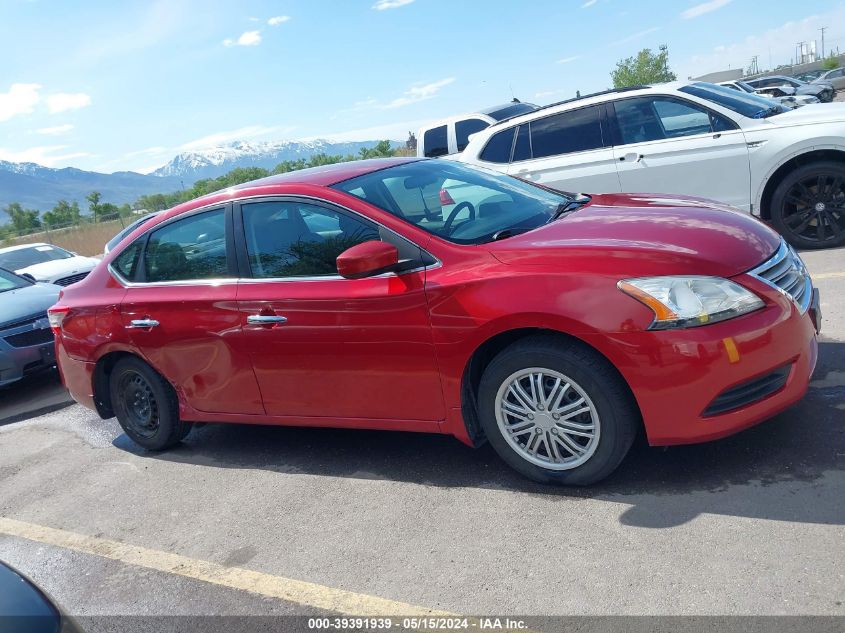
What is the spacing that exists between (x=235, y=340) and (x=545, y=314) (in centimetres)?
195

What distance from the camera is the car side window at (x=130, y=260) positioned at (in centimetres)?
512

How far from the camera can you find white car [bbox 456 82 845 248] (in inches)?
279

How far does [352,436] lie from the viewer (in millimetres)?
4926

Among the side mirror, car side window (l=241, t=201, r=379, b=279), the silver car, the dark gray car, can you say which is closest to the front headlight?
the side mirror

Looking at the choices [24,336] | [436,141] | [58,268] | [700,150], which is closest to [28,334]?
[24,336]

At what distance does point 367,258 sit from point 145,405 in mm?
2452

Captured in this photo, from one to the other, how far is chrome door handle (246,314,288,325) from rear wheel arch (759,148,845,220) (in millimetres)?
5211

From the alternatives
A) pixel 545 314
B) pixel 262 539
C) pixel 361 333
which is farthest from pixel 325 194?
pixel 262 539

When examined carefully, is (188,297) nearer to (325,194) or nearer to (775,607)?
(325,194)

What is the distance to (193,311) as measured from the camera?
460 cm

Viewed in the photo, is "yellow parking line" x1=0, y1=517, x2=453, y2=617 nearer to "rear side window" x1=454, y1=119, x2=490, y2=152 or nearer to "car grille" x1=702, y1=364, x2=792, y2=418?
"car grille" x1=702, y1=364, x2=792, y2=418

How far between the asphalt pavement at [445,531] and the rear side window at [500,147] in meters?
4.34

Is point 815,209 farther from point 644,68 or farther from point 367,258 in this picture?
point 644,68

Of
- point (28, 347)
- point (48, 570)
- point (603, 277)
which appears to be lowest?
point (48, 570)
